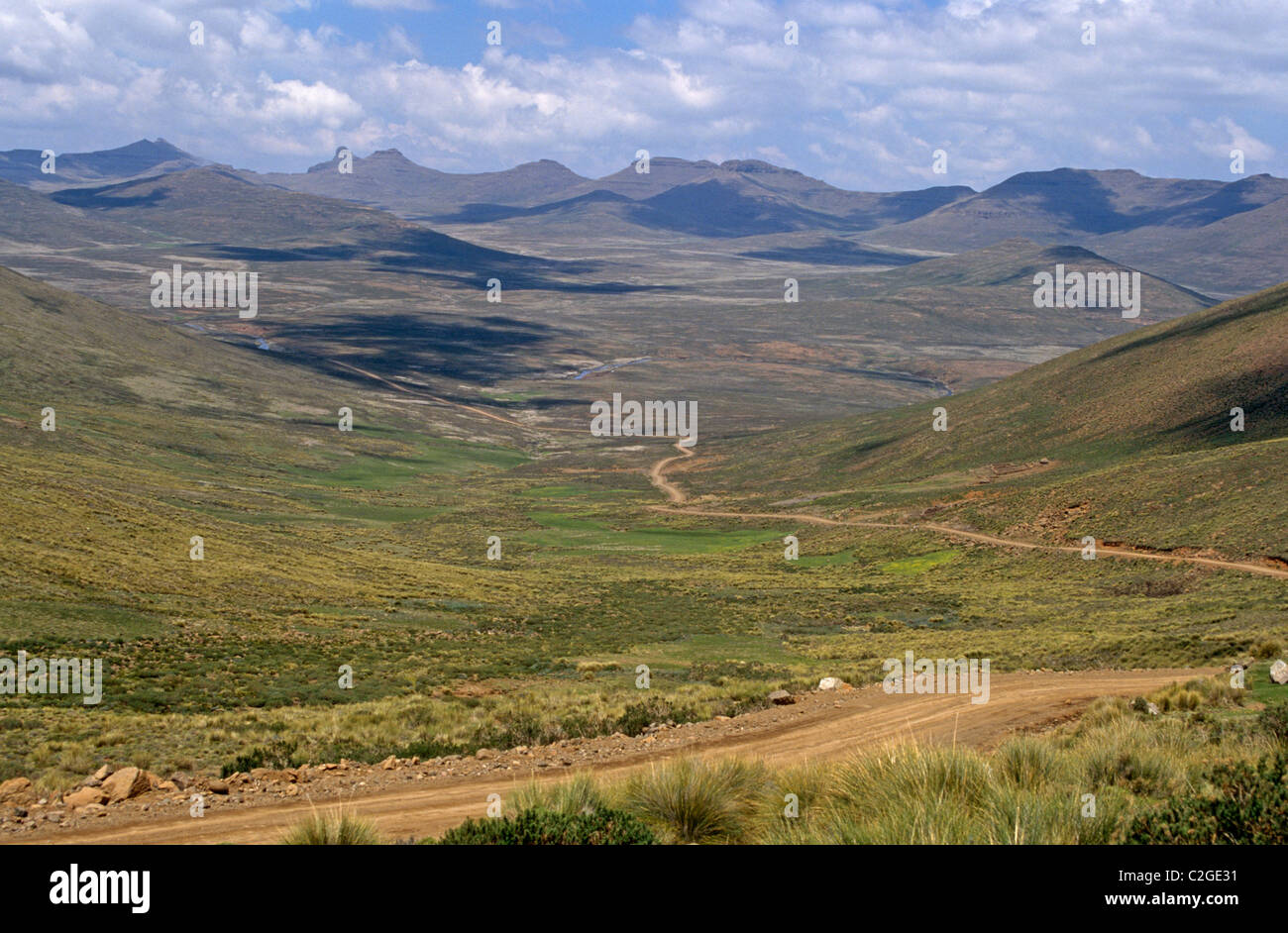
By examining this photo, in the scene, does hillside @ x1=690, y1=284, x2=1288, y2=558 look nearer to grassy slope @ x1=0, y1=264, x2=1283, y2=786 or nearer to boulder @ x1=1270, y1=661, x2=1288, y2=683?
grassy slope @ x1=0, y1=264, x2=1283, y2=786

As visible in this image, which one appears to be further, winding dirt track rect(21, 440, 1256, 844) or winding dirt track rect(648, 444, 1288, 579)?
winding dirt track rect(648, 444, 1288, 579)

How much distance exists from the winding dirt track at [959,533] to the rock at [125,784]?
1686 inches

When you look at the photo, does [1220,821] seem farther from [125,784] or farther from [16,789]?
[16,789]

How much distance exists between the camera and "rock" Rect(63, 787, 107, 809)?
533 inches

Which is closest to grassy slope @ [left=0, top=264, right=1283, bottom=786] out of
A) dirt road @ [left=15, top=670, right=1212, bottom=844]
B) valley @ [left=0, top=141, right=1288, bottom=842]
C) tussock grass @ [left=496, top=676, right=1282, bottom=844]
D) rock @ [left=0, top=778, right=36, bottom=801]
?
valley @ [left=0, top=141, right=1288, bottom=842]

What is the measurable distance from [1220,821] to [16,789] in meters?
15.2

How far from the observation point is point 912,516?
7312 centimetres

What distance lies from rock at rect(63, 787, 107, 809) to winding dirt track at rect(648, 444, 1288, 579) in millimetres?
43458

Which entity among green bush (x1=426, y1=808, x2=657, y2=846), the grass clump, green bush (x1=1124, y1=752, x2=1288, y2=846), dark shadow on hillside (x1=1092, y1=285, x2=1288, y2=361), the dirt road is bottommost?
the dirt road

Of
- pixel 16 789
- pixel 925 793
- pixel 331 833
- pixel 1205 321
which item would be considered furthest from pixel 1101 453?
pixel 331 833

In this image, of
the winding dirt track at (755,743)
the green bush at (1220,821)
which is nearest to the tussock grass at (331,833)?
the winding dirt track at (755,743)
